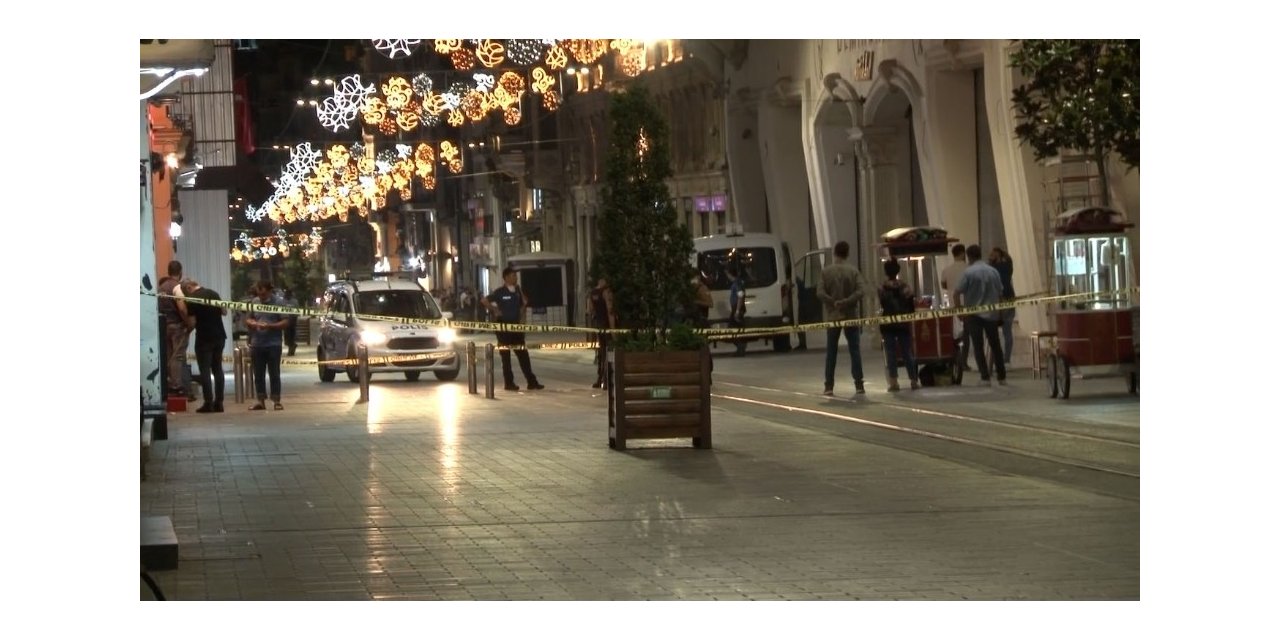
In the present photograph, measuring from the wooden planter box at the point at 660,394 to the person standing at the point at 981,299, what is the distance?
6.84 metres

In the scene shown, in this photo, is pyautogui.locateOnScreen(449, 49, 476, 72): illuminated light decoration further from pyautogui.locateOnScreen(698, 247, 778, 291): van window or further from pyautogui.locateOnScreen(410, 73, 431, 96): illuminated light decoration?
pyautogui.locateOnScreen(698, 247, 778, 291): van window

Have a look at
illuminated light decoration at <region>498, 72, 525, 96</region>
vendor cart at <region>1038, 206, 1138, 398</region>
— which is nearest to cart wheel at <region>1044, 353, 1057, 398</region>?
vendor cart at <region>1038, 206, 1138, 398</region>

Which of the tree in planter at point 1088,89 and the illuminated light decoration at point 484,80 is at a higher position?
the illuminated light decoration at point 484,80

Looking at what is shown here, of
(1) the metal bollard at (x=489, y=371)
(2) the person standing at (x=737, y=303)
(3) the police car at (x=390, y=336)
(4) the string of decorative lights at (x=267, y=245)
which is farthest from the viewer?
(4) the string of decorative lights at (x=267, y=245)

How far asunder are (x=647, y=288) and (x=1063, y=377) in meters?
5.49

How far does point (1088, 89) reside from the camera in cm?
1733

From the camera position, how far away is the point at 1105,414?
1777cm

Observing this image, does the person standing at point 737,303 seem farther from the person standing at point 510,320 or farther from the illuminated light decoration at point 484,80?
the person standing at point 510,320

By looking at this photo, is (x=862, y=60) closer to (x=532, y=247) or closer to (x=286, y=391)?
(x=286, y=391)

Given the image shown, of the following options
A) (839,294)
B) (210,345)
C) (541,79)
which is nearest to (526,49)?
(541,79)

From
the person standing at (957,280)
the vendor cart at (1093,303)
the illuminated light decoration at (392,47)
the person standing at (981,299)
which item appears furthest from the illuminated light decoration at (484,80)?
the vendor cart at (1093,303)

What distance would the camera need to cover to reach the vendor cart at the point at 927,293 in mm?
22031

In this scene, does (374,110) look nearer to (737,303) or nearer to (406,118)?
(406,118)

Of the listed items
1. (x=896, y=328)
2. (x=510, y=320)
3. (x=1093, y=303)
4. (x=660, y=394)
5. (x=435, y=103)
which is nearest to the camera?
(x=660, y=394)
